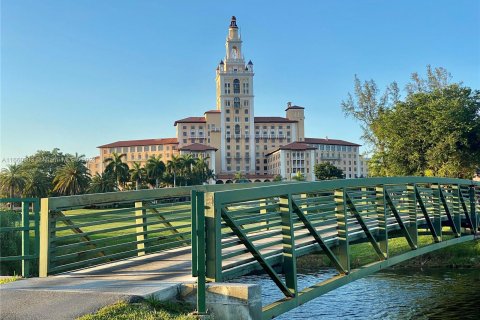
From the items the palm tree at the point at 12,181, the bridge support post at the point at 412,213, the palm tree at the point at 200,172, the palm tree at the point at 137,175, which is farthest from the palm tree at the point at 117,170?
the bridge support post at the point at 412,213

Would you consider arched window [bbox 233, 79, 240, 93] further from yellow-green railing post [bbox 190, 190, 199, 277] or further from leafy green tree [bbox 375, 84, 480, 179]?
yellow-green railing post [bbox 190, 190, 199, 277]

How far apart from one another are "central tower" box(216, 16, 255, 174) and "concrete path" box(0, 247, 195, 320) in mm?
137366

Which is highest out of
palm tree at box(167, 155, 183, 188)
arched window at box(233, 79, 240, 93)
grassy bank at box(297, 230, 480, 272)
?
arched window at box(233, 79, 240, 93)

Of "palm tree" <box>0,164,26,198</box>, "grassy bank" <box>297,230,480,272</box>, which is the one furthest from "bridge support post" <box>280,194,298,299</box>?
"palm tree" <box>0,164,26,198</box>

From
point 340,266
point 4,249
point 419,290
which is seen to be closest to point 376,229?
point 340,266

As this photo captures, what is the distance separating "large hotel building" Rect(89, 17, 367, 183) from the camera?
13988 cm

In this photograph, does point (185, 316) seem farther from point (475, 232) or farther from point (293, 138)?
point (293, 138)

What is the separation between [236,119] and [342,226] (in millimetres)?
138396

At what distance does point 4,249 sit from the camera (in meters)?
16.8

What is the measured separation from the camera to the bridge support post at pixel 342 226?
9555 millimetres

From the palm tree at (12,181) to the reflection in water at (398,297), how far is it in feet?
172

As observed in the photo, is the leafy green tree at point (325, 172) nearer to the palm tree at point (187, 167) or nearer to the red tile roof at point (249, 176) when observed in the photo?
the red tile roof at point (249, 176)

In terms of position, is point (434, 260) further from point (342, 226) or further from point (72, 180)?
point (72, 180)

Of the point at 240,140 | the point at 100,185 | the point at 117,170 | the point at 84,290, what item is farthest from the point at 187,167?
the point at 84,290
